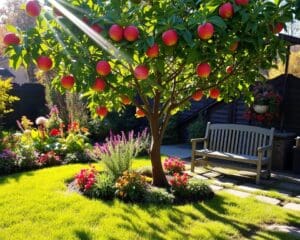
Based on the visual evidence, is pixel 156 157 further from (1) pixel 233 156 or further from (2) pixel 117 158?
(1) pixel 233 156

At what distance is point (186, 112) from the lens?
36.4 feet

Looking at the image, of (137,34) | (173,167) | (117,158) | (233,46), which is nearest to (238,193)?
(173,167)

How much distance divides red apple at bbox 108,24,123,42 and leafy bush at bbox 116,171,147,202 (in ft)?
8.88

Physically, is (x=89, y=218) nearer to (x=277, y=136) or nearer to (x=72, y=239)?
(x=72, y=239)

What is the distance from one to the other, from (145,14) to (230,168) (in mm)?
4610

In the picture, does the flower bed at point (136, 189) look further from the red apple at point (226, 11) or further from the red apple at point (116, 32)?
the red apple at point (226, 11)

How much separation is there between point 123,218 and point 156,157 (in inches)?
46.9

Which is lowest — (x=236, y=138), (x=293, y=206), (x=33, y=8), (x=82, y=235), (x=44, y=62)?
(x=82, y=235)

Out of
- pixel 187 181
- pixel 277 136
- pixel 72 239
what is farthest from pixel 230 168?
pixel 72 239

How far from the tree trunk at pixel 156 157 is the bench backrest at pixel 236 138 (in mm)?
2460

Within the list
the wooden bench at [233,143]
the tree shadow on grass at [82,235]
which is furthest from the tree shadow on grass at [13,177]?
the wooden bench at [233,143]

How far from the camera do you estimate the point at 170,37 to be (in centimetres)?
233

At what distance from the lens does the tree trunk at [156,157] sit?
5.05 metres

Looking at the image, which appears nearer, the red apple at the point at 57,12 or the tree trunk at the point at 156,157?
the red apple at the point at 57,12
